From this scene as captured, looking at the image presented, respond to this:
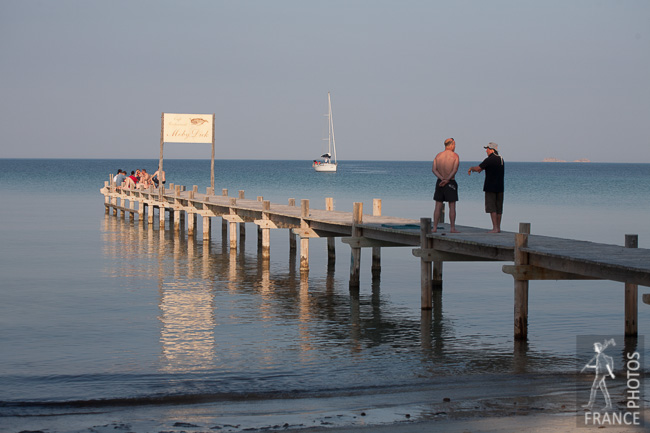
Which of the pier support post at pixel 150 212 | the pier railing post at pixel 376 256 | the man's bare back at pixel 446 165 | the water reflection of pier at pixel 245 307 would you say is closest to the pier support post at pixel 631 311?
the water reflection of pier at pixel 245 307

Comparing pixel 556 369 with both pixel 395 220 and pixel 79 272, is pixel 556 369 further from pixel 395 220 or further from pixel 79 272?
pixel 79 272

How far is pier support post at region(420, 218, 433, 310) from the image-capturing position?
15331 millimetres

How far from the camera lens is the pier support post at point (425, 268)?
15.3m

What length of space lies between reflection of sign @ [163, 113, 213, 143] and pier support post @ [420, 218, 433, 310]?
1867cm

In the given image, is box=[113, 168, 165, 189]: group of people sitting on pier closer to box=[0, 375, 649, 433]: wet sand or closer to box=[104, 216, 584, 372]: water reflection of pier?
box=[104, 216, 584, 372]: water reflection of pier

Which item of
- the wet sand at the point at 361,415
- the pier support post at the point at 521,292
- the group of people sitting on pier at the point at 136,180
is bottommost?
the wet sand at the point at 361,415

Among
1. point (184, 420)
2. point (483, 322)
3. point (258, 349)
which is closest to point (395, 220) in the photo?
point (483, 322)

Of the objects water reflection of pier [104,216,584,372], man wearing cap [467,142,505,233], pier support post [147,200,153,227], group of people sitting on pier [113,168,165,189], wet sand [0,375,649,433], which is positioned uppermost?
group of people sitting on pier [113,168,165,189]

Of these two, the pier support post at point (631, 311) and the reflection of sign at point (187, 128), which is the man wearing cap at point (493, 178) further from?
the reflection of sign at point (187, 128)

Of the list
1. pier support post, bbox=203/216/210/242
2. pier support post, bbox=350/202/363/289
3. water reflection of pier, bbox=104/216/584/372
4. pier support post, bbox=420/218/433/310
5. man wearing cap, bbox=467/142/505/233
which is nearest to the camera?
water reflection of pier, bbox=104/216/584/372

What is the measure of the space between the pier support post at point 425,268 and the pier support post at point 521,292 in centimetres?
204

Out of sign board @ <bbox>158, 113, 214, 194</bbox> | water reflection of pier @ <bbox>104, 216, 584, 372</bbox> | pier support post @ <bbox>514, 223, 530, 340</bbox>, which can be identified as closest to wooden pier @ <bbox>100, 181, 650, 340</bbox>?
pier support post @ <bbox>514, 223, 530, 340</bbox>

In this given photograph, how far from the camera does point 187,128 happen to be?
3344cm

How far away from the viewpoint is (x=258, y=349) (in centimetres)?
1310
